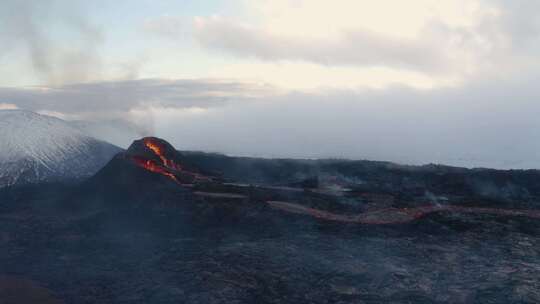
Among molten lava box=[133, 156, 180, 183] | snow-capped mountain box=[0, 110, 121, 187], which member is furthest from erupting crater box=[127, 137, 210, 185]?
snow-capped mountain box=[0, 110, 121, 187]

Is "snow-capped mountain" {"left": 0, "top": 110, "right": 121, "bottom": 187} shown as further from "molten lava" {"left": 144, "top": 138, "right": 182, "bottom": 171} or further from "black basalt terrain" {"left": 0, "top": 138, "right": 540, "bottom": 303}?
A: "molten lava" {"left": 144, "top": 138, "right": 182, "bottom": 171}

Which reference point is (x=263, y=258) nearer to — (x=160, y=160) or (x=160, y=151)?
(x=160, y=160)

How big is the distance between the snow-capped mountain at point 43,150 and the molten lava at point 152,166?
22.1ft

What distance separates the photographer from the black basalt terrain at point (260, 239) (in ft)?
52.0

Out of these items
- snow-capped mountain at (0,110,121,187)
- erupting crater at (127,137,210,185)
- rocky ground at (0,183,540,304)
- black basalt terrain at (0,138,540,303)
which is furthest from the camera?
snow-capped mountain at (0,110,121,187)

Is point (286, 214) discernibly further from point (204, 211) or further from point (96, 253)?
point (96, 253)

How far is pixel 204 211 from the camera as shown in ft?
79.9

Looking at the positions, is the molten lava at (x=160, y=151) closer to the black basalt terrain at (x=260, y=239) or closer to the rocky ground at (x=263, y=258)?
the black basalt terrain at (x=260, y=239)

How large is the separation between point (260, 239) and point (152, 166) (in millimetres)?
12231

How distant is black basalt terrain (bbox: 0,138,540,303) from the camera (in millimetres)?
15836

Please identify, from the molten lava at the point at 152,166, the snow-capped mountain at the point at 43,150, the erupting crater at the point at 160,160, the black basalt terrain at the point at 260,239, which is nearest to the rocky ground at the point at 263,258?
the black basalt terrain at the point at 260,239

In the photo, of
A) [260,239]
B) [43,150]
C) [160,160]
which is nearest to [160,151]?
[160,160]

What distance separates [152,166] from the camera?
102 ft

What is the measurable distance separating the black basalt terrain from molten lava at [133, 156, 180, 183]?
5.9 inches
